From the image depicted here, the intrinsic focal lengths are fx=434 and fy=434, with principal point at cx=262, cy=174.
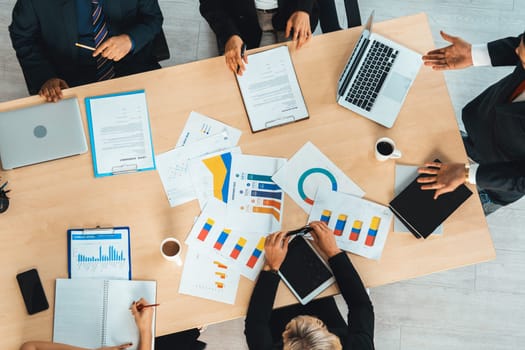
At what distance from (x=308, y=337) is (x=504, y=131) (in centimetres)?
113

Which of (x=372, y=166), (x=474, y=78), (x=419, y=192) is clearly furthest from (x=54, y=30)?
(x=474, y=78)

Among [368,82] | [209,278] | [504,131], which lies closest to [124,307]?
[209,278]

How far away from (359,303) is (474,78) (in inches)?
70.7

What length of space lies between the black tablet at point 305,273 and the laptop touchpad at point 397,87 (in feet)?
Result: 2.29

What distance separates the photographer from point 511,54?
170 cm

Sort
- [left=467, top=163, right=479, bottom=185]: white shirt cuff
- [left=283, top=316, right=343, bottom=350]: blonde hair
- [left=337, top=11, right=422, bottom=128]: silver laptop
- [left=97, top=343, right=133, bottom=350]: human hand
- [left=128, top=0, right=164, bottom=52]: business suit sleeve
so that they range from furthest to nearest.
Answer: [left=128, top=0, right=164, bottom=52]: business suit sleeve → [left=337, top=11, right=422, bottom=128]: silver laptop → [left=467, top=163, right=479, bottom=185]: white shirt cuff → [left=97, top=343, right=133, bottom=350]: human hand → [left=283, top=316, right=343, bottom=350]: blonde hair

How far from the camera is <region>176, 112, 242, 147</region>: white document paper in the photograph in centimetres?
175

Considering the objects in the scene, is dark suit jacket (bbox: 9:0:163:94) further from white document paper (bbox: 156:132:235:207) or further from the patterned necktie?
white document paper (bbox: 156:132:235:207)

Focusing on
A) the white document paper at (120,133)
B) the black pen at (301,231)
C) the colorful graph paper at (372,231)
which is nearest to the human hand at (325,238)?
the black pen at (301,231)

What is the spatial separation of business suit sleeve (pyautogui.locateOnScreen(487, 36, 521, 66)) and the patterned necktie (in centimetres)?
164

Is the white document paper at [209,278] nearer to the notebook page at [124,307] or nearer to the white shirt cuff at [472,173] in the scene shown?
the notebook page at [124,307]

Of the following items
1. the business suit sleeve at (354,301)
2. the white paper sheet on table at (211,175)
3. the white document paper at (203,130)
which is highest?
the white document paper at (203,130)

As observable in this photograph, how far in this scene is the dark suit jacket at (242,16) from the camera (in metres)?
1.94

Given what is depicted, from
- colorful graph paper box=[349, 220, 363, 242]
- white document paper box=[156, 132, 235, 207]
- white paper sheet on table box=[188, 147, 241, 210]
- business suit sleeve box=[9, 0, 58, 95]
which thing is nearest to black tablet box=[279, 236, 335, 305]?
colorful graph paper box=[349, 220, 363, 242]
